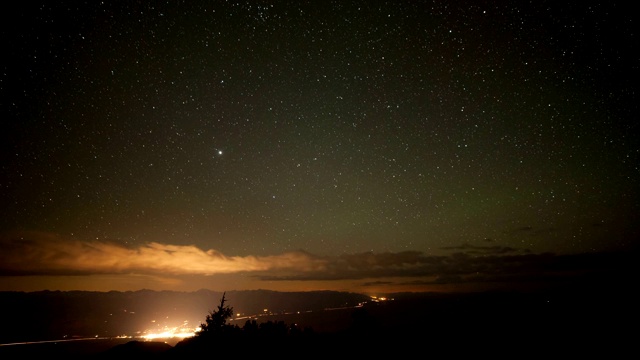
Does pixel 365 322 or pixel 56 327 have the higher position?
pixel 365 322

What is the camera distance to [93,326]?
196 metres

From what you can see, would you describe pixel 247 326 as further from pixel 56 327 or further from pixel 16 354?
pixel 56 327

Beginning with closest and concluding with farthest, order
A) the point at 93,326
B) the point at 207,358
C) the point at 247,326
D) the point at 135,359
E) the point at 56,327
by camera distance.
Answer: the point at 207,358
the point at 247,326
the point at 135,359
the point at 56,327
the point at 93,326

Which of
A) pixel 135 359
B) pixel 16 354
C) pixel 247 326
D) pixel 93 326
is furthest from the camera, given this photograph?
pixel 93 326

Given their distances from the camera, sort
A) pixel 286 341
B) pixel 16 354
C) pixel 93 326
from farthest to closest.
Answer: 1. pixel 93 326
2. pixel 16 354
3. pixel 286 341

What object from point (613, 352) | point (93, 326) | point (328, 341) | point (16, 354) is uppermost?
point (328, 341)

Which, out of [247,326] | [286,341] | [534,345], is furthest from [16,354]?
[534,345]

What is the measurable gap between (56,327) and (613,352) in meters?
250

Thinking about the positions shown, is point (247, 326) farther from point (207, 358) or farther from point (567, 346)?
point (567, 346)

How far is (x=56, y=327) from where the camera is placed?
183 meters

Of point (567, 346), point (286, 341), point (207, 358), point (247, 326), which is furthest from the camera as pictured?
point (567, 346)

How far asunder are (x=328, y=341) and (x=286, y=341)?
4.30m

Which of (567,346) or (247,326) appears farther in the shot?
(567,346)

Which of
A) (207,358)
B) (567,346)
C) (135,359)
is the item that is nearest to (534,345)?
(567,346)
